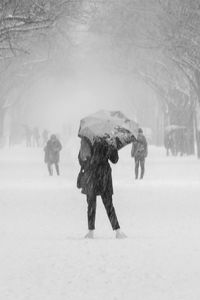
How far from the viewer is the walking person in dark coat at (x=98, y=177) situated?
37.2ft

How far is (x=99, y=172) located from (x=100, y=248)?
1341 mm

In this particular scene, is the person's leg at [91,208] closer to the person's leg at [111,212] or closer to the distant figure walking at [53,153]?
the person's leg at [111,212]

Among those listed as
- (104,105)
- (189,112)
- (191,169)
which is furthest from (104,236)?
(104,105)

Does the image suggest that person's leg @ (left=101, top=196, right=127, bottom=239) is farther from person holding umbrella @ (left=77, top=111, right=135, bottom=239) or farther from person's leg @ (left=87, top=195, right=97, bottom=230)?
person's leg @ (left=87, top=195, right=97, bottom=230)

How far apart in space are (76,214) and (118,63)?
40625mm

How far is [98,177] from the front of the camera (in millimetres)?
11320

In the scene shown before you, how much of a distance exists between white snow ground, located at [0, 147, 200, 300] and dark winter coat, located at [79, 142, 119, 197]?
67cm

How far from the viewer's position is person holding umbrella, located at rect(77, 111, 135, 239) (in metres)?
11.3

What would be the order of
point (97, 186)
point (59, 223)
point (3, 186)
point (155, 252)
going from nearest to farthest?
point (155, 252) → point (97, 186) → point (59, 223) → point (3, 186)

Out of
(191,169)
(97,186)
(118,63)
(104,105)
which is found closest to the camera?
(97,186)

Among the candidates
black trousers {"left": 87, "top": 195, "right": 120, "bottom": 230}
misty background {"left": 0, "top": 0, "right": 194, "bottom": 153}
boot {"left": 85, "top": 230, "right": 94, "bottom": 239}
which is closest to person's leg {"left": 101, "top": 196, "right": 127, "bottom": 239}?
black trousers {"left": 87, "top": 195, "right": 120, "bottom": 230}

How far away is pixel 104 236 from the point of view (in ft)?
39.0

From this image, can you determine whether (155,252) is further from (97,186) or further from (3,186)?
(3,186)

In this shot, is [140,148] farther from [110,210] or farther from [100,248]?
[100,248]
